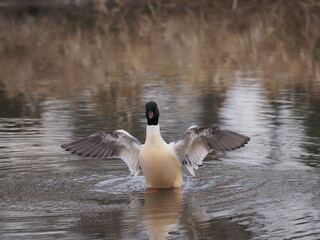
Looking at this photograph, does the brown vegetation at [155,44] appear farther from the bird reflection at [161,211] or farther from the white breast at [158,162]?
the bird reflection at [161,211]

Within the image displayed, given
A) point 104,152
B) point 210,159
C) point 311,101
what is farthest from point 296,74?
point 104,152

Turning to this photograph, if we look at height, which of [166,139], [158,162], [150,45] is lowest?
[166,139]

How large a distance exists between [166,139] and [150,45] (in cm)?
1094

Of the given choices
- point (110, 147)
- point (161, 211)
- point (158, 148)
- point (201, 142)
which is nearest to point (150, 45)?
point (110, 147)

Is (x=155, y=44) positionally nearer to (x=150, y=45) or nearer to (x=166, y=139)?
(x=150, y=45)

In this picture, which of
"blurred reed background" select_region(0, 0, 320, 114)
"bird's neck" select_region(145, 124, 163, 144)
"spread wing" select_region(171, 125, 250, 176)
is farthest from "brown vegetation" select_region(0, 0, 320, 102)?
"bird's neck" select_region(145, 124, 163, 144)

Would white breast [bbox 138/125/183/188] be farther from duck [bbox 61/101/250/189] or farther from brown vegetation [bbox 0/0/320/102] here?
brown vegetation [bbox 0/0/320/102]

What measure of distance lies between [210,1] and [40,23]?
7.71 m

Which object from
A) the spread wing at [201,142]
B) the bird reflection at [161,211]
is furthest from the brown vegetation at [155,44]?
the bird reflection at [161,211]

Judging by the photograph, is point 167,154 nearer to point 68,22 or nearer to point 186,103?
point 186,103

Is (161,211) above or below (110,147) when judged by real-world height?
below

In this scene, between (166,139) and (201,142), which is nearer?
(201,142)

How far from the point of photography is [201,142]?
31.2 feet

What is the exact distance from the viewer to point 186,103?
48.4ft
